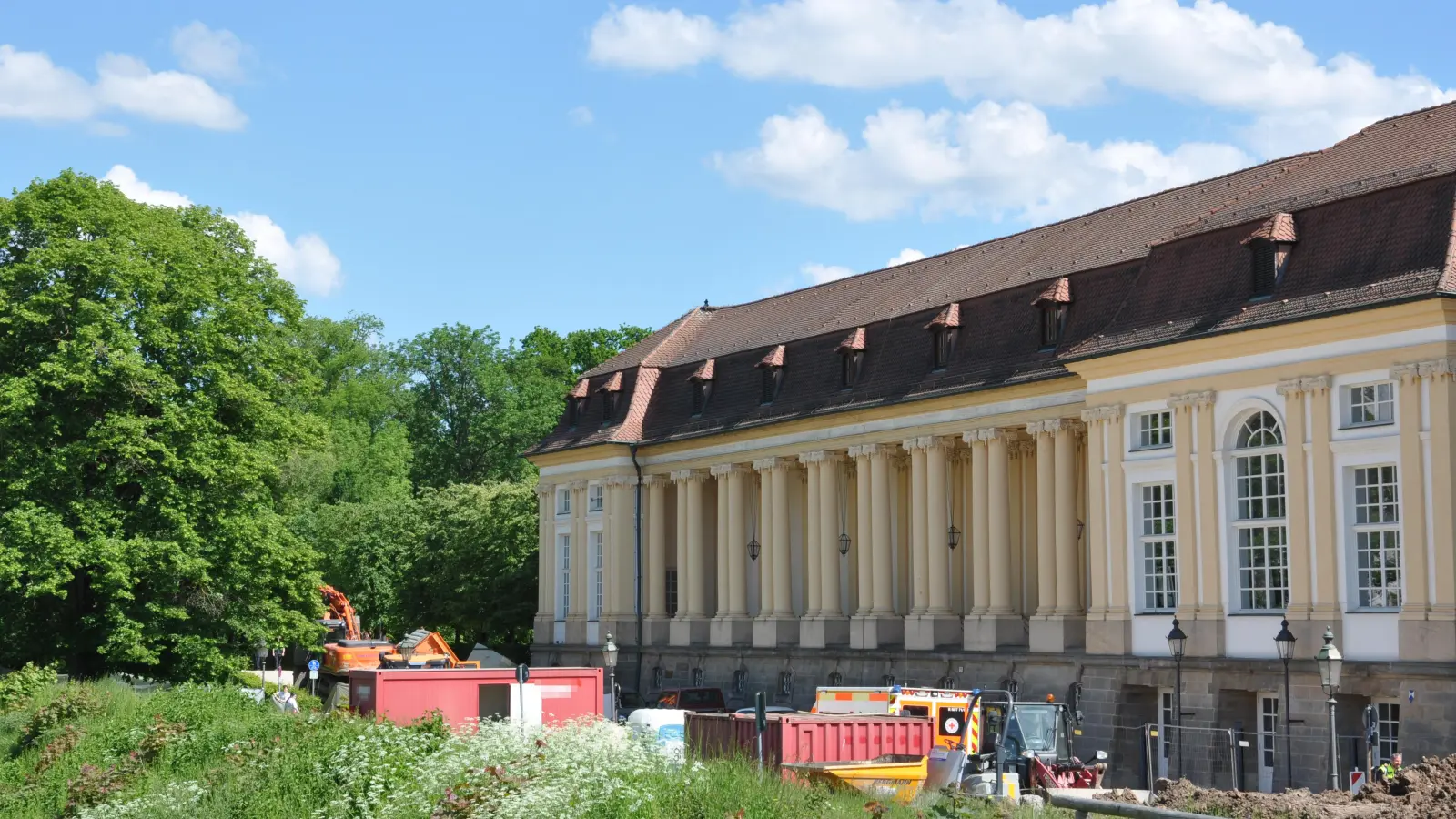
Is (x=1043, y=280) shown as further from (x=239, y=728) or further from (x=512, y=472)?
(x=512, y=472)

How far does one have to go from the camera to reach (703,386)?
58.7m

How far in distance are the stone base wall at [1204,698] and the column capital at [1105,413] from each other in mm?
5042

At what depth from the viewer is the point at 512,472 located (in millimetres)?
88125

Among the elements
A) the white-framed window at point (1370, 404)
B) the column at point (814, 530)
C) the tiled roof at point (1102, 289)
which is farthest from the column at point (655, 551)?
the white-framed window at point (1370, 404)

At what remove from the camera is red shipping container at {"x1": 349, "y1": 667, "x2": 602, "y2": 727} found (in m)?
33.3


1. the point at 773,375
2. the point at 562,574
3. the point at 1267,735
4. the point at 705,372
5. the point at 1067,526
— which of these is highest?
the point at 705,372

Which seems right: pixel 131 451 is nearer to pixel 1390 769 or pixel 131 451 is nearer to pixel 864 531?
pixel 864 531

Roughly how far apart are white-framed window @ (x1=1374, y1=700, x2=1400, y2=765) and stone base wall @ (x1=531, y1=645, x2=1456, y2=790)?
26 centimetres

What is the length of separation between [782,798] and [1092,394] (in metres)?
21.9

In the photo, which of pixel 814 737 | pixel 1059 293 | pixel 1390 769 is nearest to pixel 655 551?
pixel 1059 293

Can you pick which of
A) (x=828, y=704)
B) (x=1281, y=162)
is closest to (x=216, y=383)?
(x=828, y=704)

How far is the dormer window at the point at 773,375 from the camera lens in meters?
55.0

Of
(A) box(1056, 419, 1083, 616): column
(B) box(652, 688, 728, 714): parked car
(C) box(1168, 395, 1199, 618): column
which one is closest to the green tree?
(B) box(652, 688, 728, 714): parked car

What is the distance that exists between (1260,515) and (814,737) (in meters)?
13.0
